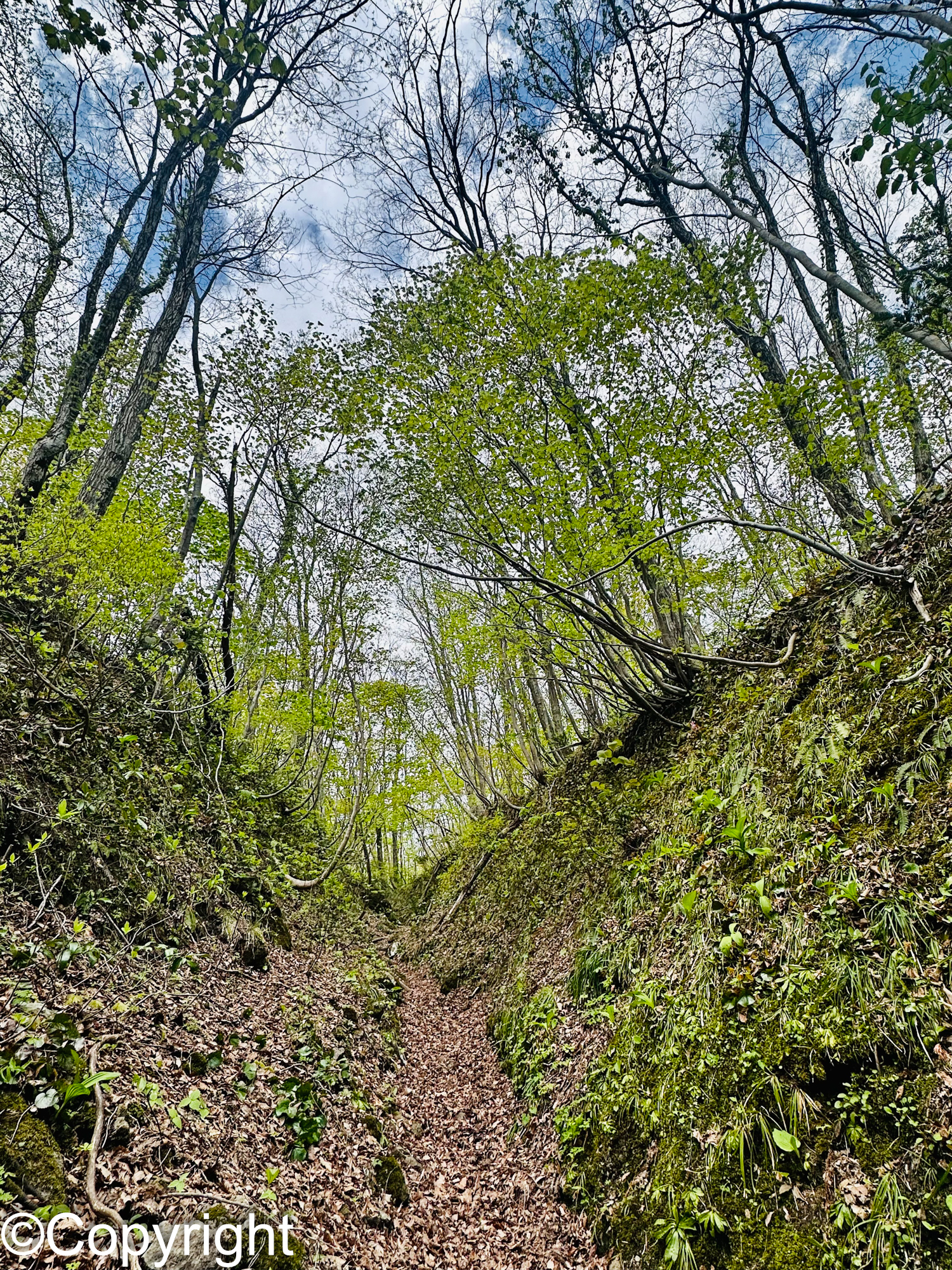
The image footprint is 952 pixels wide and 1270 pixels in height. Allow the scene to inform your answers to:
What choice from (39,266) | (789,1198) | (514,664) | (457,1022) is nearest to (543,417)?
(514,664)

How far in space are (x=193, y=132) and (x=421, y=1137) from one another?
8.19 metres

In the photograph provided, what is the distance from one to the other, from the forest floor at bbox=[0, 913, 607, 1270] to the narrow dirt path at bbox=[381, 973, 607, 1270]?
14mm

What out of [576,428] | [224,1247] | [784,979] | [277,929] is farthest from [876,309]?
[277,929]

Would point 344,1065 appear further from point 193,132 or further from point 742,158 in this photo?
point 742,158

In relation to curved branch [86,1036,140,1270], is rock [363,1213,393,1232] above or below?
below

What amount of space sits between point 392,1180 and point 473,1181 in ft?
2.85

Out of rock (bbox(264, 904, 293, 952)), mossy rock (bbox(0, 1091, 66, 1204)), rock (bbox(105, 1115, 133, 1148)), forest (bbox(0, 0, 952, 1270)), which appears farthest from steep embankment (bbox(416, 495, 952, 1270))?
rock (bbox(264, 904, 293, 952))

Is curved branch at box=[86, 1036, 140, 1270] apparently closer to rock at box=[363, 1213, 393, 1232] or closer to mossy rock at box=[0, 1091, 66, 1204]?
mossy rock at box=[0, 1091, 66, 1204]

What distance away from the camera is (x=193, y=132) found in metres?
3.46

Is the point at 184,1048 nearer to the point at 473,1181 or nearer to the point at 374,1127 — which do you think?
the point at 374,1127

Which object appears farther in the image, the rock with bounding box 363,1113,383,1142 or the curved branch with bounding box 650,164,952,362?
the curved branch with bounding box 650,164,952,362

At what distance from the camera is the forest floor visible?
273 cm

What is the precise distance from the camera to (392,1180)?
3916 mm

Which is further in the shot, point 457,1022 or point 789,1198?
point 457,1022
